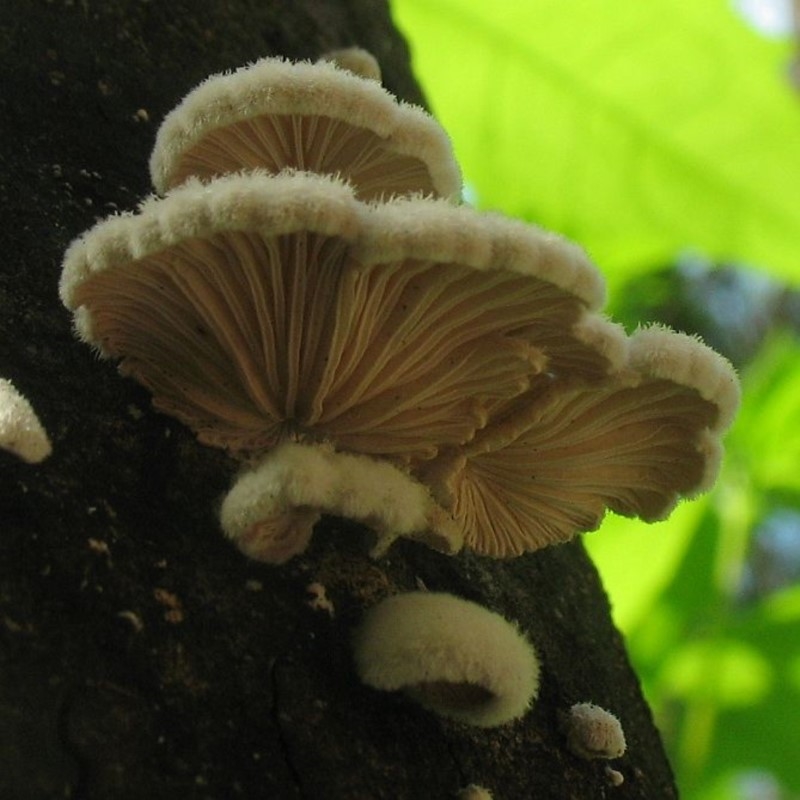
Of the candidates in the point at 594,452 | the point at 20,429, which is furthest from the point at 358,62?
the point at 20,429

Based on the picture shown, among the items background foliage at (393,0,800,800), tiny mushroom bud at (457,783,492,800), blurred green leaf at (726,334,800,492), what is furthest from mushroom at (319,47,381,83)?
blurred green leaf at (726,334,800,492)

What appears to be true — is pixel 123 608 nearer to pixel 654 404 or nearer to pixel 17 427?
pixel 17 427

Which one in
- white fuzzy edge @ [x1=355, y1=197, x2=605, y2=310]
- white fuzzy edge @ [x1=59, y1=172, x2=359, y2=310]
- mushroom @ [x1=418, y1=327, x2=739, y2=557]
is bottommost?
white fuzzy edge @ [x1=59, y1=172, x2=359, y2=310]

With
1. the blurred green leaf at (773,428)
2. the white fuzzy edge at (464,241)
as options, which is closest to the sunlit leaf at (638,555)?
the blurred green leaf at (773,428)

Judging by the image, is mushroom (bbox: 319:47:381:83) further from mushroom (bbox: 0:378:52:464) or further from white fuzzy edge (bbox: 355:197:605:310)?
mushroom (bbox: 0:378:52:464)

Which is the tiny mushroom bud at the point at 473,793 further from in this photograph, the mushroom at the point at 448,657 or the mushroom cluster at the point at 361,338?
the mushroom cluster at the point at 361,338

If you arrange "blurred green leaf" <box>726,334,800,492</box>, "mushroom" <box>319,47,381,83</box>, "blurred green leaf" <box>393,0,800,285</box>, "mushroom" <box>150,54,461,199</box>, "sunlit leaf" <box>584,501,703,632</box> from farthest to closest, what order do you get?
"blurred green leaf" <box>726,334,800,492</box>
"sunlit leaf" <box>584,501,703,632</box>
"blurred green leaf" <box>393,0,800,285</box>
"mushroom" <box>319,47,381,83</box>
"mushroom" <box>150,54,461,199</box>
